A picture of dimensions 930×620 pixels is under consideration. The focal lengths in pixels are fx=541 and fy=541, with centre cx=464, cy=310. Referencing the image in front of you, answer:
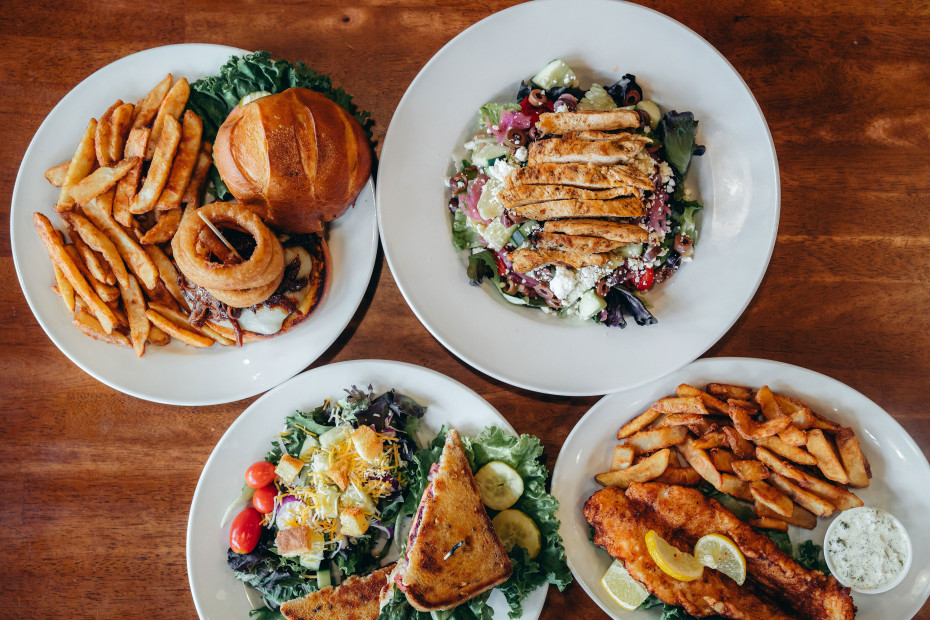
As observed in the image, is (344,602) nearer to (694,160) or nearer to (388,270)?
(388,270)

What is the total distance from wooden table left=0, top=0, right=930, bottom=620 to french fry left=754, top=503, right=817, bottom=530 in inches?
30.2

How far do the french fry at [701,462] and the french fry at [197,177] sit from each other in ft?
9.17

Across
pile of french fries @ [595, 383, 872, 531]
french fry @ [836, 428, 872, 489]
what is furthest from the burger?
french fry @ [836, 428, 872, 489]

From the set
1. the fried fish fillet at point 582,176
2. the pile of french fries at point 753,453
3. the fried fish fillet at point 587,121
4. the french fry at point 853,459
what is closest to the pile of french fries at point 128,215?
the fried fish fillet at point 582,176

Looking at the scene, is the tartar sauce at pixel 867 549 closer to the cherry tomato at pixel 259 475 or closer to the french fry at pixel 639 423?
the french fry at pixel 639 423

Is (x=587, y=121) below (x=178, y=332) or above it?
above

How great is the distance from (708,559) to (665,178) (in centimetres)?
182

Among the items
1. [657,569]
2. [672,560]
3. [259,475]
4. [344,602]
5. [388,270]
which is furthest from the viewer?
[388,270]

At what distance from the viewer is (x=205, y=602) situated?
275cm

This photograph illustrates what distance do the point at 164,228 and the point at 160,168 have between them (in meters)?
0.30

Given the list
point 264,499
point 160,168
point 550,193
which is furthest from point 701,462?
point 160,168

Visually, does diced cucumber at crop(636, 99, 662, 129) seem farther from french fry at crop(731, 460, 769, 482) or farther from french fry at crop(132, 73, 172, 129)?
french fry at crop(132, 73, 172, 129)

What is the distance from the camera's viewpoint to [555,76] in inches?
105

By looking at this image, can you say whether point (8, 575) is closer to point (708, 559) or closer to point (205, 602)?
point (205, 602)
